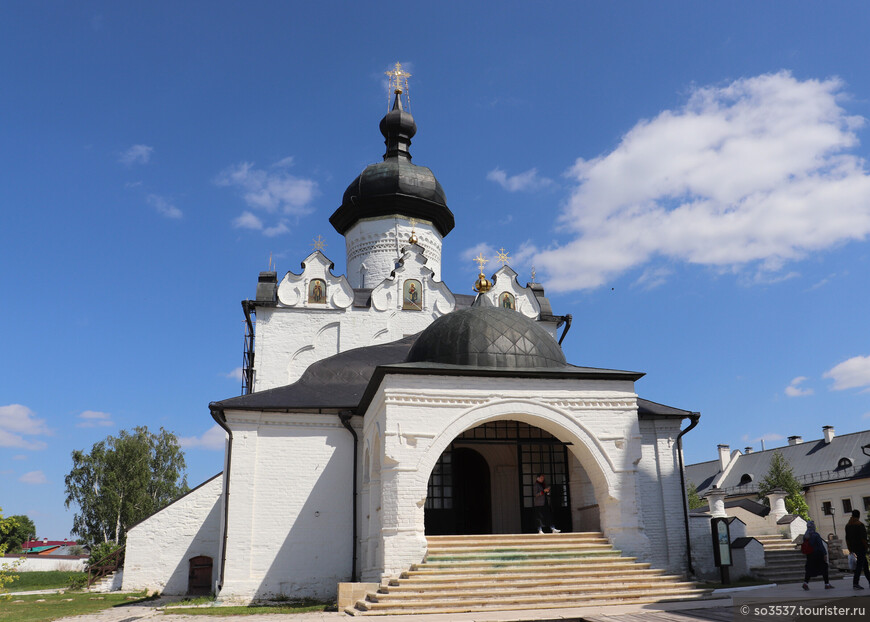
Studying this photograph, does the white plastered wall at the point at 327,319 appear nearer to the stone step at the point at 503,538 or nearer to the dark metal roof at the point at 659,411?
the dark metal roof at the point at 659,411

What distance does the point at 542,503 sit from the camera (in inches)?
479

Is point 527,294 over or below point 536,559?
over

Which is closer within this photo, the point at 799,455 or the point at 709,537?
the point at 709,537

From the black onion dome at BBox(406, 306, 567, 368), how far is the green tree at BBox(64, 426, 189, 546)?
23338 millimetres

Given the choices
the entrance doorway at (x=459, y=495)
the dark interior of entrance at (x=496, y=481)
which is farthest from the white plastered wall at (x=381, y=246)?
the dark interior of entrance at (x=496, y=481)

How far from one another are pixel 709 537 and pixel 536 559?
454 centimetres

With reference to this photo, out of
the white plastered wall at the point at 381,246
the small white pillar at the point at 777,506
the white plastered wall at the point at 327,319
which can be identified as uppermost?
the white plastered wall at the point at 381,246

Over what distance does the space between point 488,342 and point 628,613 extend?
4.83 m

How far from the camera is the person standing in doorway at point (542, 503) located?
11875mm

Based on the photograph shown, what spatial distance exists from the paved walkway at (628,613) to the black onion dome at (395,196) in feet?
43.5

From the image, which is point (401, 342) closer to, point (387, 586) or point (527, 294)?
point (527, 294)

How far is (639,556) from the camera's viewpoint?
422 inches

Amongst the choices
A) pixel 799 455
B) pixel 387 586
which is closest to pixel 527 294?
pixel 387 586

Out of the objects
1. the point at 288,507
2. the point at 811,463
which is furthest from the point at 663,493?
the point at 811,463
